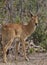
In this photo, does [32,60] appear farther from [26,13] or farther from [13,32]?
[26,13]

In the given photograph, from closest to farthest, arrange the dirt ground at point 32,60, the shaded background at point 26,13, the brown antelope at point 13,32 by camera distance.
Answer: the dirt ground at point 32,60 < the brown antelope at point 13,32 < the shaded background at point 26,13

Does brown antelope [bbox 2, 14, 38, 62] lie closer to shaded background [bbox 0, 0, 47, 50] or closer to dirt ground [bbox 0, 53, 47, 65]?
dirt ground [bbox 0, 53, 47, 65]

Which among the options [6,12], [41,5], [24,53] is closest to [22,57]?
[24,53]

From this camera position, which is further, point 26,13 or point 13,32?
point 26,13

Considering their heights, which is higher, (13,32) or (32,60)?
(13,32)

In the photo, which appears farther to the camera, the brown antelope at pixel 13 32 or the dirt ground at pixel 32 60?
the brown antelope at pixel 13 32

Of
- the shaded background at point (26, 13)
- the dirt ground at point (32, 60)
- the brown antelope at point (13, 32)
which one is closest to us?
the dirt ground at point (32, 60)

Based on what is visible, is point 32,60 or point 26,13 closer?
point 32,60

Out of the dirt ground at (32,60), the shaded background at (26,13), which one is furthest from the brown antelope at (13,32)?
the shaded background at (26,13)

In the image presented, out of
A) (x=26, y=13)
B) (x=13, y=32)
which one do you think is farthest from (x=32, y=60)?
(x=26, y=13)

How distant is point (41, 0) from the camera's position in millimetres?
16266

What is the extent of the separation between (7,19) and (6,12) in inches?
30.9

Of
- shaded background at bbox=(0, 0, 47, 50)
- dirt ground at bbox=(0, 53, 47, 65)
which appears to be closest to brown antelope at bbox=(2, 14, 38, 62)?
dirt ground at bbox=(0, 53, 47, 65)

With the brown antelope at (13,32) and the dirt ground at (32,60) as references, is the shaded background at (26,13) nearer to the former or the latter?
the dirt ground at (32,60)
